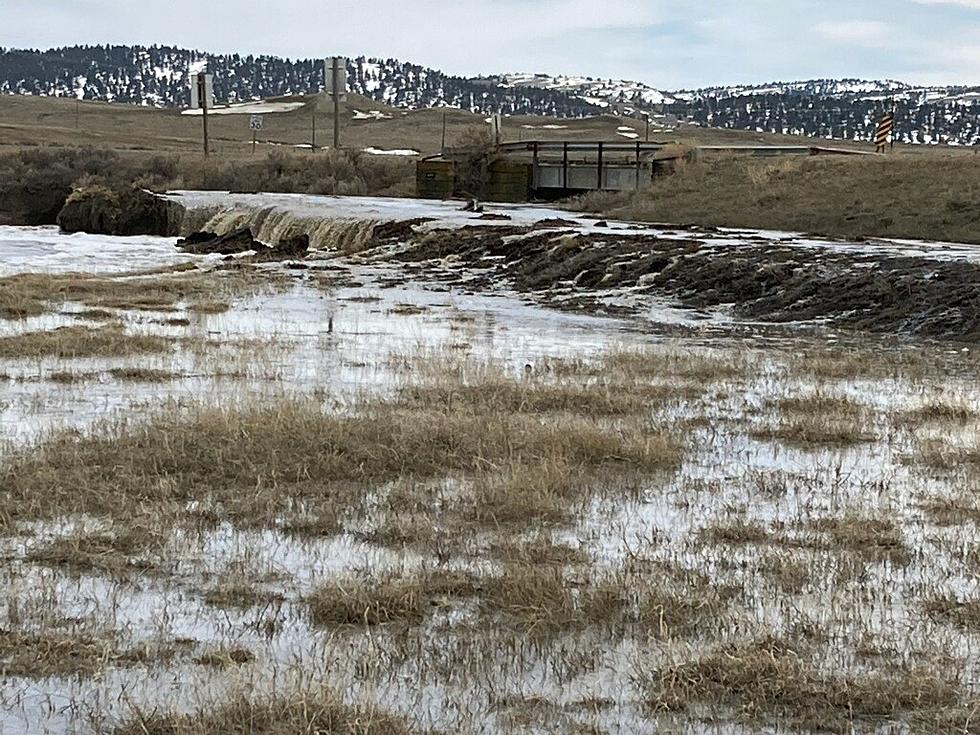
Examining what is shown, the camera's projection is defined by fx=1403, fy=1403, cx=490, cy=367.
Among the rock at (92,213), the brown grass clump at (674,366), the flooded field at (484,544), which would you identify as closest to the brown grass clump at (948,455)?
the flooded field at (484,544)

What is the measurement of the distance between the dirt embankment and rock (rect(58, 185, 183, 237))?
48.8 feet

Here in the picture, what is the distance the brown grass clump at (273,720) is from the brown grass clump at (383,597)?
0.98 metres

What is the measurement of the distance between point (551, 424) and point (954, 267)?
37.3 ft

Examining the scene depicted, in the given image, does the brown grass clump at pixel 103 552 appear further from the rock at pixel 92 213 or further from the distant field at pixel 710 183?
the rock at pixel 92 213

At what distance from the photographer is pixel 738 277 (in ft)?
68.3

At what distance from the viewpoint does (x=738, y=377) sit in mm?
12492

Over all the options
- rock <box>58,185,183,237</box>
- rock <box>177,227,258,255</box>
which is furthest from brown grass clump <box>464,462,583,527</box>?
rock <box>58,185,183,237</box>

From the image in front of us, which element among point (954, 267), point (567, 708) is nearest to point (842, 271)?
point (954, 267)

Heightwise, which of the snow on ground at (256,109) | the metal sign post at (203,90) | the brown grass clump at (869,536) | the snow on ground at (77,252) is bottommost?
the snow on ground at (77,252)

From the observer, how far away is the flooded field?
15.7 ft

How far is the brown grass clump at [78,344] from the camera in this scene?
13367 mm

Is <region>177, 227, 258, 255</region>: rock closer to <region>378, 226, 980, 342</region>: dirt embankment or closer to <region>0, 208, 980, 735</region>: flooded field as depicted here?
<region>378, 226, 980, 342</region>: dirt embankment

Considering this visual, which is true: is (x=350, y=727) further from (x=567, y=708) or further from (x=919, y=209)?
(x=919, y=209)

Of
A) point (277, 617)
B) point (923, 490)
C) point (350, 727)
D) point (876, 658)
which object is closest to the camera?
point (350, 727)
